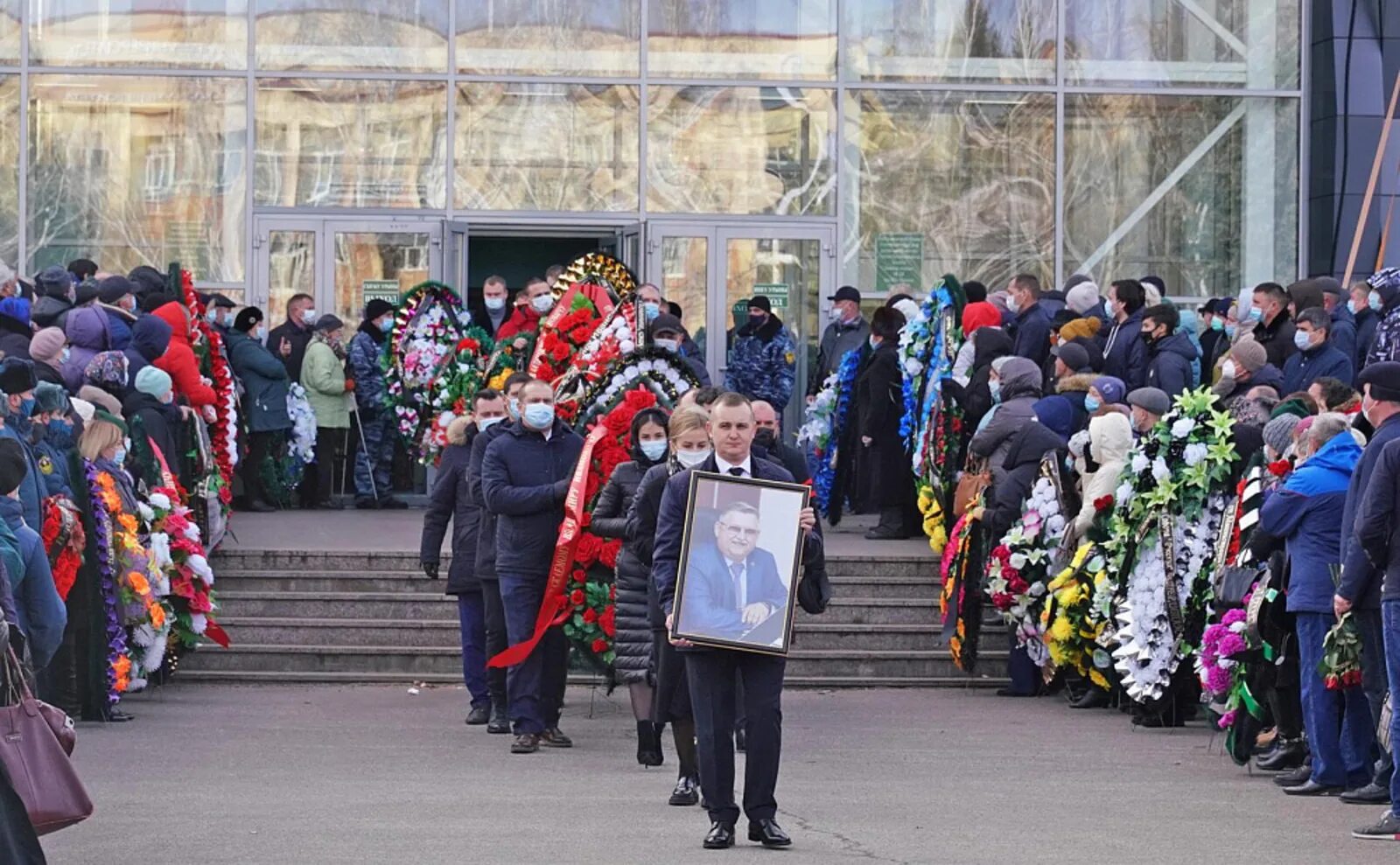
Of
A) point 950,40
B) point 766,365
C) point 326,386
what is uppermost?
point 950,40

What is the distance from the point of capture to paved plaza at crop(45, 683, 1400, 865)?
934cm

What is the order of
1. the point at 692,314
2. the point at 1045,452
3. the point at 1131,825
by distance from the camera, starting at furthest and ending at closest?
the point at 692,314, the point at 1045,452, the point at 1131,825

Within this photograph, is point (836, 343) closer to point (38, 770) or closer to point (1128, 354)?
point (1128, 354)

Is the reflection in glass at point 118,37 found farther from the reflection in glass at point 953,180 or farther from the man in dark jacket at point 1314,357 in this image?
the man in dark jacket at point 1314,357

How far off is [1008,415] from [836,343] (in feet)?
17.6

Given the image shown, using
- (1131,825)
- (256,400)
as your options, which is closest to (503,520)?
(1131,825)

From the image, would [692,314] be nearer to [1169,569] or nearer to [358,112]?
[358,112]

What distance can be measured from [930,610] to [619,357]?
367cm

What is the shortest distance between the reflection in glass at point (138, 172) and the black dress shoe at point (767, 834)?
51.0ft

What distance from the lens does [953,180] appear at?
24797 millimetres

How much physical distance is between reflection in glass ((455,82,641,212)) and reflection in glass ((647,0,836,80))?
83 centimetres

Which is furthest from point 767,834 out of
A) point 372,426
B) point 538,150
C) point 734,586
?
point 538,150

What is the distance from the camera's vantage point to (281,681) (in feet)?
51.7

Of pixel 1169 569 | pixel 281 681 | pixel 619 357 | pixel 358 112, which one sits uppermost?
pixel 358 112
